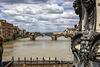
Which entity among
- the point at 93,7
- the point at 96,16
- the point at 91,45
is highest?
the point at 93,7

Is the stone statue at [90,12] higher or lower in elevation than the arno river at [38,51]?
higher

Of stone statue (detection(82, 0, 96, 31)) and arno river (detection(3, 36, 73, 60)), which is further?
arno river (detection(3, 36, 73, 60))

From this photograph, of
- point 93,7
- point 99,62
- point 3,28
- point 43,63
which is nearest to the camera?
point 99,62

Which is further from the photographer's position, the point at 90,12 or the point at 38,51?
the point at 38,51

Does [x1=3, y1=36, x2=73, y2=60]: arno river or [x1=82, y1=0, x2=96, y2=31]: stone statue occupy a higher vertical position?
[x1=82, y1=0, x2=96, y2=31]: stone statue

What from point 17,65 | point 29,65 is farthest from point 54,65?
point 17,65

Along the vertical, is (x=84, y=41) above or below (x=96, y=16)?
below

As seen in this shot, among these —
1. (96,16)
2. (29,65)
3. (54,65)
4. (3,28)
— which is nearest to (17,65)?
(29,65)

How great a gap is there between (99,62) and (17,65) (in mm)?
4394

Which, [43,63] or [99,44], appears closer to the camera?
[99,44]

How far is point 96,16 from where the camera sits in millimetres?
2971

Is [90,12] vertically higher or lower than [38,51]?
higher

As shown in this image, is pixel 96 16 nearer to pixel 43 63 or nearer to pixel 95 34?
pixel 95 34

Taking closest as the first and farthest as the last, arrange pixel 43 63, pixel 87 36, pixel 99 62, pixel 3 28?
1. pixel 99 62
2. pixel 87 36
3. pixel 43 63
4. pixel 3 28
